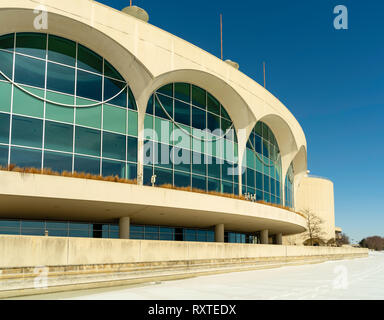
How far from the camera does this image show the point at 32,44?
2216 centimetres

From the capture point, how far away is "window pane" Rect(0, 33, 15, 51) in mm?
21375

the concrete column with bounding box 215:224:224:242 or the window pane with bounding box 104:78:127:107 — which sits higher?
the window pane with bounding box 104:78:127:107

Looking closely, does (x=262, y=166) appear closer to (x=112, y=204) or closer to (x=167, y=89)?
(x=167, y=89)

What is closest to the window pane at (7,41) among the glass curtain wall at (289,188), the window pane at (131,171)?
the window pane at (131,171)

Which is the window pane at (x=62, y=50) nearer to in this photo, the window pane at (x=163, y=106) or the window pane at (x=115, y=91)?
the window pane at (x=115, y=91)

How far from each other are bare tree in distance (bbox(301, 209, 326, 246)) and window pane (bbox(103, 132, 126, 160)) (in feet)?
137

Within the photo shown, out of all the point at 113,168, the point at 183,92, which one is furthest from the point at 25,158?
the point at 183,92

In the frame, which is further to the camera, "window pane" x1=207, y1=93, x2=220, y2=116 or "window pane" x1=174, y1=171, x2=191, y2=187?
"window pane" x1=207, y1=93, x2=220, y2=116

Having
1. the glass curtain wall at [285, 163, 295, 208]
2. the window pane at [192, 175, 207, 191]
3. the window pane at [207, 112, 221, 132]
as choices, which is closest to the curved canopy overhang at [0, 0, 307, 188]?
the window pane at [207, 112, 221, 132]

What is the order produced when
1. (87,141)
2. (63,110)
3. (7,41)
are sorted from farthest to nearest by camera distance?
(87,141), (63,110), (7,41)

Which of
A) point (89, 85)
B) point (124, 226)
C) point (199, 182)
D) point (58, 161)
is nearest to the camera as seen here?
point (58, 161)

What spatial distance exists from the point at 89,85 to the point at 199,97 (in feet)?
28.9

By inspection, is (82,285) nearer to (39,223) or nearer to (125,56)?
Answer: (39,223)

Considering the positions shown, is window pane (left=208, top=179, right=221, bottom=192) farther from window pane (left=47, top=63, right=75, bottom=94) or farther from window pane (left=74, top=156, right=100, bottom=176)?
window pane (left=47, top=63, right=75, bottom=94)
